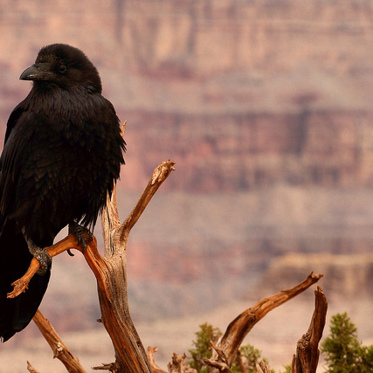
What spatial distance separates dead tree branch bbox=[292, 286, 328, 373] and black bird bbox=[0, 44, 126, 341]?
1817mm

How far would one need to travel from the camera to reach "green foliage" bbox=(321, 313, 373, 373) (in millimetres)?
7348

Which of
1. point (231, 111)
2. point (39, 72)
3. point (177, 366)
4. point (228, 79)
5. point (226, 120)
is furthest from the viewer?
point (228, 79)

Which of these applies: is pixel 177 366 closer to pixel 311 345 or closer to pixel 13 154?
pixel 311 345

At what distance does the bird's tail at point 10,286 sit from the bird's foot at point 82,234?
0.32 m

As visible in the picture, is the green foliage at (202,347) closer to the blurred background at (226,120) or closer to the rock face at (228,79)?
the blurred background at (226,120)

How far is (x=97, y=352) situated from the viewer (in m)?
54.2

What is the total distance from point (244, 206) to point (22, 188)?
7416 centimetres

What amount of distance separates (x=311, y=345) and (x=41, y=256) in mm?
2086

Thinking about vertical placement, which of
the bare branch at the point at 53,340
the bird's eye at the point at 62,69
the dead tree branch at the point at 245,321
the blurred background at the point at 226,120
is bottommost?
the bare branch at the point at 53,340

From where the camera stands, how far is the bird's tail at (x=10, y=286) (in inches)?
220

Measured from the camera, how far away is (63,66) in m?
5.46

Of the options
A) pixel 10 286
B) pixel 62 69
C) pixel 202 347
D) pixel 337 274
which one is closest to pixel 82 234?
pixel 10 286

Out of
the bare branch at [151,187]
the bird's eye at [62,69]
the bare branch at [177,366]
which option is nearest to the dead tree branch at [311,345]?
the bare branch at [177,366]

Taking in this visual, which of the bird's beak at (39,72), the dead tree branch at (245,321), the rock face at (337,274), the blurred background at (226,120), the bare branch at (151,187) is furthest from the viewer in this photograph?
the blurred background at (226,120)
